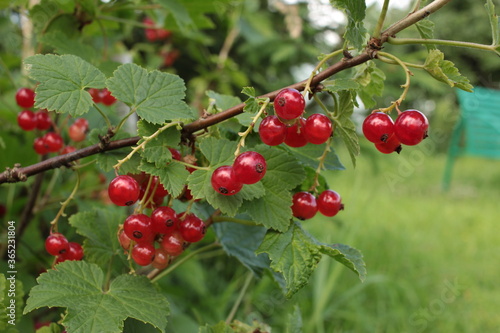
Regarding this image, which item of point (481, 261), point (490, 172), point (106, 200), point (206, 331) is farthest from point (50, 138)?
point (490, 172)

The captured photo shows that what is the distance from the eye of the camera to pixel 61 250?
0.85 metres

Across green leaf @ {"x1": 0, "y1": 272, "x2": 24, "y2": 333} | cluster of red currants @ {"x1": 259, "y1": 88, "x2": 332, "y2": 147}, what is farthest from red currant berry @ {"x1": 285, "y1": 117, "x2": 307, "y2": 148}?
green leaf @ {"x1": 0, "y1": 272, "x2": 24, "y2": 333}

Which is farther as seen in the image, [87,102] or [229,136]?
[229,136]

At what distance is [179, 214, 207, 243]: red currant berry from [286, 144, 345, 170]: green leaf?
0.25 metres

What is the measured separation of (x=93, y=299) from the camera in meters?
0.74

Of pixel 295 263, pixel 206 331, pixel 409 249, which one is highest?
pixel 295 263

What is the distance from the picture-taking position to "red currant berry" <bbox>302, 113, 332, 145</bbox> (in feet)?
2.38

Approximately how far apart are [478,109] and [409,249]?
4422 millimetres

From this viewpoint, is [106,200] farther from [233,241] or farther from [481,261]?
[481,261]

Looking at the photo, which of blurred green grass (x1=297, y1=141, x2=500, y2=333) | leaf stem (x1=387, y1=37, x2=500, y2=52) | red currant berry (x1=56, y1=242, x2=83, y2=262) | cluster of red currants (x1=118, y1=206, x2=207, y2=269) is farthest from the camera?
blurred green grass (x1=297, y1=141, x2=500, y2=333)

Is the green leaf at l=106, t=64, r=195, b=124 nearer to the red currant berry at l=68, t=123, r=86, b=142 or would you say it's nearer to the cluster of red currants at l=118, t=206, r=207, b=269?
the cluster of red currants at l=118, t=206, r=207, b=269

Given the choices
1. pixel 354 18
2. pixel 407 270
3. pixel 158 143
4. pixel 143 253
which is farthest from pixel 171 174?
pixel 407 270

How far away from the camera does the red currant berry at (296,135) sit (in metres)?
0.76

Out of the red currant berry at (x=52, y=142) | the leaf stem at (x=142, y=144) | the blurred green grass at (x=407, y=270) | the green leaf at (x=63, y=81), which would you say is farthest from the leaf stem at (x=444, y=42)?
the blurred green grass at (x=407, y=270)
